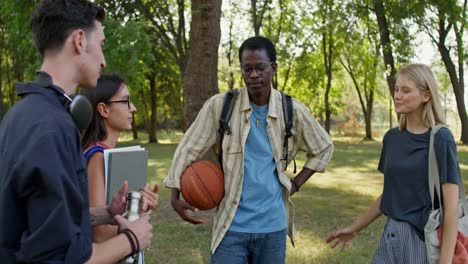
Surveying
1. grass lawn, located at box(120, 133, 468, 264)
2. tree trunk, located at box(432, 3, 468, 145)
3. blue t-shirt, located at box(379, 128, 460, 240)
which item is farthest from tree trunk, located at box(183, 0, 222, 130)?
tree trunk, located at box(432, 3, 468, 145)

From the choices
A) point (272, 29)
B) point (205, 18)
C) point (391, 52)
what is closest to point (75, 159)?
point (205, 18)

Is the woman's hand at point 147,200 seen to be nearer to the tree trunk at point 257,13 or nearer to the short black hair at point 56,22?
the short black hair at point 56,22

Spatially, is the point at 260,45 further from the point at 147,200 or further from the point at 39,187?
the point at 39,187

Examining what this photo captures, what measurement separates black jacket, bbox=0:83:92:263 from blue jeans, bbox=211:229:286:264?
1.83 metres

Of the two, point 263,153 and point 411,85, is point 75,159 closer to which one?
point 263,153

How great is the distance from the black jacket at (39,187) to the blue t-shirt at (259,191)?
6.11 ft

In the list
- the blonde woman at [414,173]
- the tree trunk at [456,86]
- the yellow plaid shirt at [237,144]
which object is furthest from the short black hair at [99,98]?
the tree trunk at [456,86]

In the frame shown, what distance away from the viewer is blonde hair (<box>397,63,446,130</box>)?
10.8 ft

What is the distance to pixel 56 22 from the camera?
1975 mm

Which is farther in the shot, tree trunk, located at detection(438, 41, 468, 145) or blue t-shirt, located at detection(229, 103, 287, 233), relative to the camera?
tree trunk, located at detection(438, 41, 468, 145)

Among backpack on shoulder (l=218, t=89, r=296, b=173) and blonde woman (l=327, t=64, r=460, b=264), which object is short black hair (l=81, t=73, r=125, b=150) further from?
blonde woman (l=327, t=64, r=460, b=264)

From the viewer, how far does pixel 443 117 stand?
10.8 ft

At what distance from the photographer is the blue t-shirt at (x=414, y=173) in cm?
311

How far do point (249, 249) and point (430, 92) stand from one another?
1.66 m
